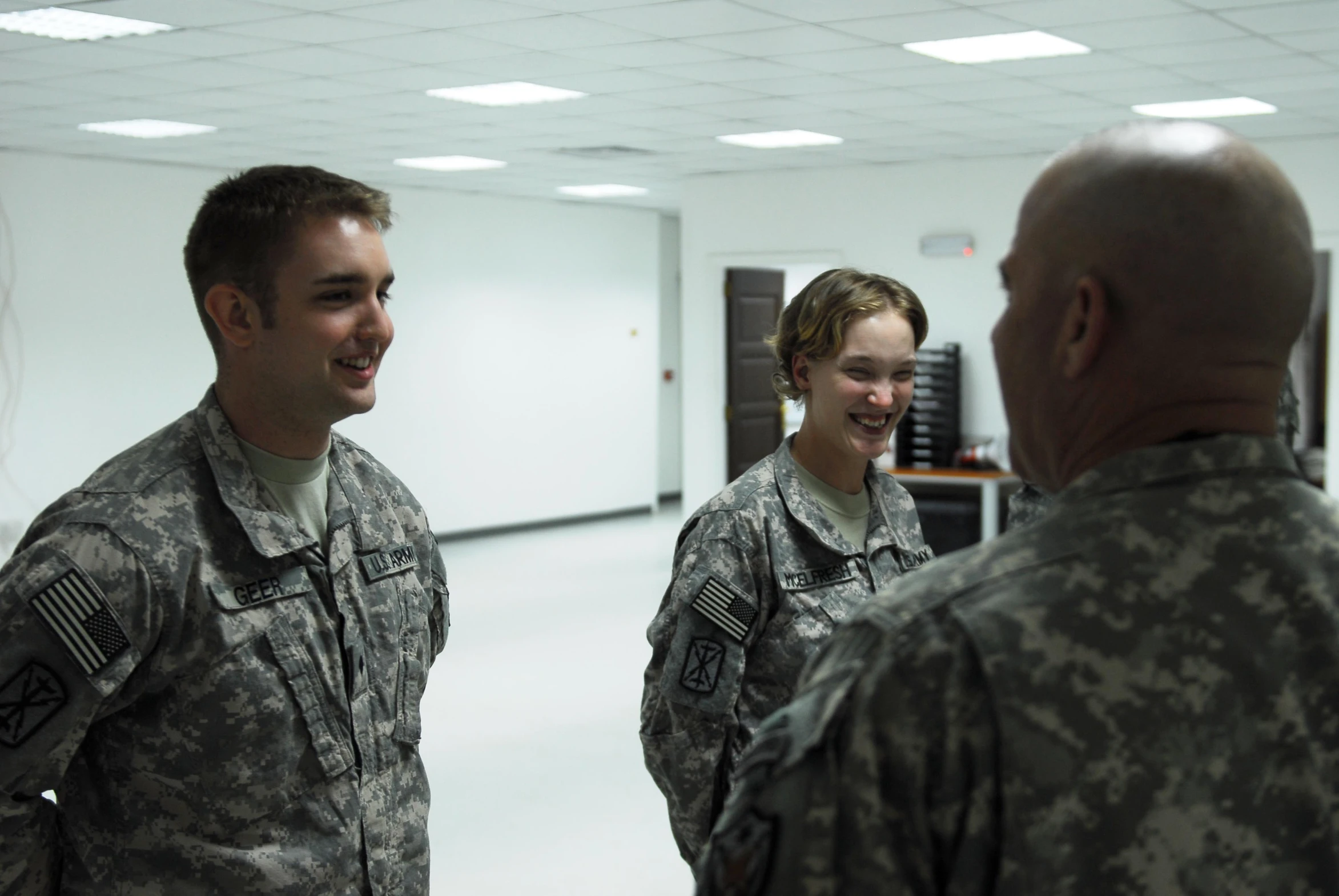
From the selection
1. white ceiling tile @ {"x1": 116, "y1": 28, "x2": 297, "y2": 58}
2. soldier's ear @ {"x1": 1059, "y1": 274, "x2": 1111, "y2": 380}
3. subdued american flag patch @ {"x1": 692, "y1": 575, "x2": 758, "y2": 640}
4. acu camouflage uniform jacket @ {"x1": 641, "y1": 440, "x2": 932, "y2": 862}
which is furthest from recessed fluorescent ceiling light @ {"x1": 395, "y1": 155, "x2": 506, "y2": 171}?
soldier's ear @ {"x1": 1059, "y1": 274, "x2": 1111, "y2": 380}

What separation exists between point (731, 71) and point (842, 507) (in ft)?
13.9

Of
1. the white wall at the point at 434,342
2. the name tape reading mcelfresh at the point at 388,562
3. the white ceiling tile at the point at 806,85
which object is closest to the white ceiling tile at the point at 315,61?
the white ceiling tile at the point at 806,85

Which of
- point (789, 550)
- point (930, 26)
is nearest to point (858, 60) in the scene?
point (930, 26)

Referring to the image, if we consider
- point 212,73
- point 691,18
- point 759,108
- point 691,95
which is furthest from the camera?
point 759,108

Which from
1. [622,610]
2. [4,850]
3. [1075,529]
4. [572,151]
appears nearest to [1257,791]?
[1075,529]

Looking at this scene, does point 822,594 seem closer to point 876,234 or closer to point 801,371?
point 801,371

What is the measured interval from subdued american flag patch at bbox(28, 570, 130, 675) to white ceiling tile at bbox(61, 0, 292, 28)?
12.6 feet

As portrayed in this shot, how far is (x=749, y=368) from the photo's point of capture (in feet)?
35.0

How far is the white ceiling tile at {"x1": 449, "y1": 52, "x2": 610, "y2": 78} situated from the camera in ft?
19.3

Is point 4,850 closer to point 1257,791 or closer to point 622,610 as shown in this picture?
point 1257,791

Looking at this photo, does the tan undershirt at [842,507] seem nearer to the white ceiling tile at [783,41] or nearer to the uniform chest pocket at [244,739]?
the uniform chest pocket at [244,739]

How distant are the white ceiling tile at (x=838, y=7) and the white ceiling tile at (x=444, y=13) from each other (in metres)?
0.88

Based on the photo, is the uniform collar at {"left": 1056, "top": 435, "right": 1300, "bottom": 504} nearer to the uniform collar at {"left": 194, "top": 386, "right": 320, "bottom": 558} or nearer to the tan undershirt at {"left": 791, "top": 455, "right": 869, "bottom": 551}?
the uniform collar at {"left": 194, "top": 386, "right": 320, "bottom": 558}

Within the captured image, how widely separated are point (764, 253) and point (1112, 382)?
912 centimetres
